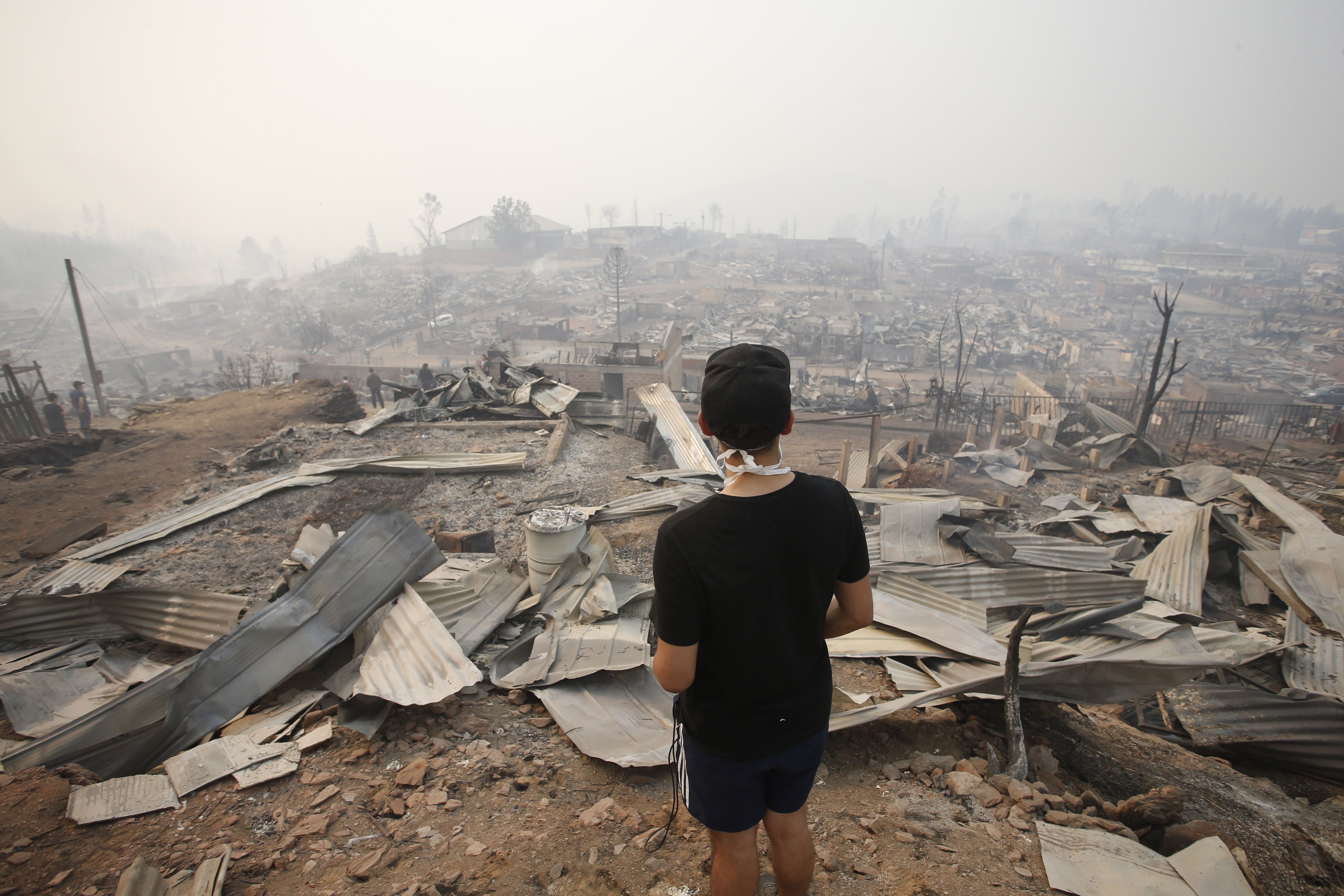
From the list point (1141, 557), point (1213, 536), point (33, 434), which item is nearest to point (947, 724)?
point (1141, 557)

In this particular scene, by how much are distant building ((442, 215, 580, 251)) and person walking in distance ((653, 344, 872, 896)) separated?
2494 inches

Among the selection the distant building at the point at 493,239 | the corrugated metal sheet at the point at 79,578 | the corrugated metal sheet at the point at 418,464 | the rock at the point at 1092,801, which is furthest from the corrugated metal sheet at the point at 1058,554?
the distant building at the point at 493,239

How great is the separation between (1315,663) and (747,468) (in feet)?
16.7

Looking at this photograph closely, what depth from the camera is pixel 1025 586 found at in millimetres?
4156

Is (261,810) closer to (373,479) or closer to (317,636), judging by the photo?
(317,636)

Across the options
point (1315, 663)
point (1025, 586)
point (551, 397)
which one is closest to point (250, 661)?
point (1025, 586)

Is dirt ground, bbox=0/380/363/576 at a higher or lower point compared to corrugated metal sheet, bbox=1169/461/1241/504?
higher

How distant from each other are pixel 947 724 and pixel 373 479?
267 inches

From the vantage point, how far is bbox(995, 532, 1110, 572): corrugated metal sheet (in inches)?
185

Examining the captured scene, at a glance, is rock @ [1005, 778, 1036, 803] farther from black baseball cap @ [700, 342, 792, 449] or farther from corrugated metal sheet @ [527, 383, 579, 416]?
corrugated metal sheet @ [527, 383, 579, 416]

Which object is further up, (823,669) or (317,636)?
(823,669)

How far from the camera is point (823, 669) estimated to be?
1.46 metres

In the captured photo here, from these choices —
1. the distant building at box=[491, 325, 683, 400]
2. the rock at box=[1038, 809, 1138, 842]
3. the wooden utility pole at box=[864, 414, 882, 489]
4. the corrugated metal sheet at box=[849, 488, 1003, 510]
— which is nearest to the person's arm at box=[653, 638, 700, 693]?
the rock at box=[1038, 809, 1138, 842]

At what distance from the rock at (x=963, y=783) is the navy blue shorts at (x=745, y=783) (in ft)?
4.09
